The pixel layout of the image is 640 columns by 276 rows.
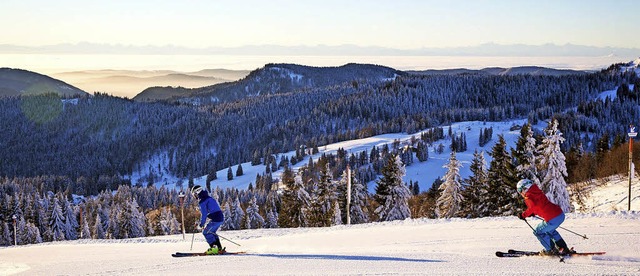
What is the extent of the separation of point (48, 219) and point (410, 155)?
92.4 meters

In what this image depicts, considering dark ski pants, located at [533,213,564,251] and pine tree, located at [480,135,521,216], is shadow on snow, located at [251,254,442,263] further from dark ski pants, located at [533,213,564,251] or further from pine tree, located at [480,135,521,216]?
pine tree, located at [480,135,521,216]

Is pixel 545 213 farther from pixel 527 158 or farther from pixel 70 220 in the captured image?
pixel 70 220

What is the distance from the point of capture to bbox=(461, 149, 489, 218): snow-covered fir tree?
1307 inches

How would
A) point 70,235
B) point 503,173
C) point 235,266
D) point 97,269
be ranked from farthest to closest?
point 70,235 < point 503,173 < point 97,269 < point 235,266

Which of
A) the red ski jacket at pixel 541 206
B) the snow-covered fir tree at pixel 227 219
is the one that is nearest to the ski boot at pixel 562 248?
the red ski jacket at pixel 541 206

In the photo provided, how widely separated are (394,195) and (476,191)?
5.57m

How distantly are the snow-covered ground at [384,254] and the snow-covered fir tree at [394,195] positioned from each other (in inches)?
753

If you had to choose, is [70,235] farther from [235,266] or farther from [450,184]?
[235,266]

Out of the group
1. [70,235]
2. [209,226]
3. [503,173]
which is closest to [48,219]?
[70,235]

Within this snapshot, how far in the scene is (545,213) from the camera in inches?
409

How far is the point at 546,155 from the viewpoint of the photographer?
28219 mm

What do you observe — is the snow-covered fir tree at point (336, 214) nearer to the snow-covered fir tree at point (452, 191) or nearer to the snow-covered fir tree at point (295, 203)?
the snow-covered fir tree at point (295, 203)

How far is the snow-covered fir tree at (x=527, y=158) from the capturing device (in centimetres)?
2916

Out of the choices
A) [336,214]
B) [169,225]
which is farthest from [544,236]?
[169,225]
